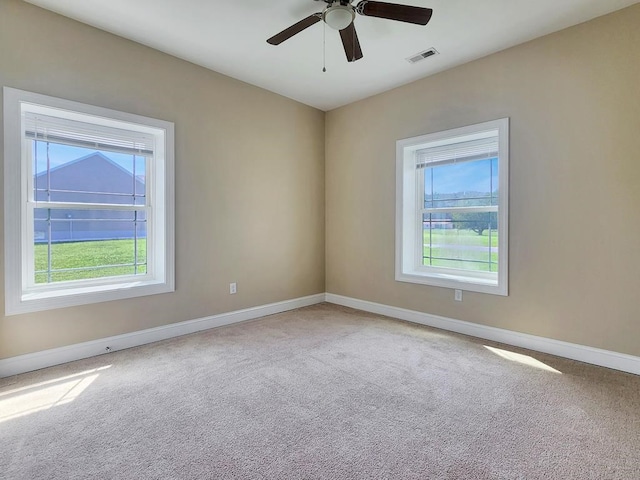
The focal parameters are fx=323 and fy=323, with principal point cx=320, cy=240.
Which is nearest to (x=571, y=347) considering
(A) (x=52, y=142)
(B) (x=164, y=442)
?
(B) (x=164, y=442)

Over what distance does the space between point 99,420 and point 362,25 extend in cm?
342

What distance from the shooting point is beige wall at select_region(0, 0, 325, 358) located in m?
2.55

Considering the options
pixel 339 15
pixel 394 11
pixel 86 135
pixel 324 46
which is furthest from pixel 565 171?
pixel 86 135

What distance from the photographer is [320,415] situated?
6.41 ft

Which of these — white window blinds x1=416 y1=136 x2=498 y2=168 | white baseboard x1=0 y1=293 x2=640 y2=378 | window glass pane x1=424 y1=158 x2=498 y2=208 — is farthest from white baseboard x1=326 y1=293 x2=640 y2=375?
white window blinds x1=416 y1=136 x2=498 y2=168

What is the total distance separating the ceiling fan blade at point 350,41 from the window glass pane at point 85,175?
2.24m

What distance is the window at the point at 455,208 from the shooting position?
324cm

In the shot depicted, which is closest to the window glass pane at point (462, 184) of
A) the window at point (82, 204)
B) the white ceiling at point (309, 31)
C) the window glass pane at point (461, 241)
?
the window glass pane at point (461, 241)

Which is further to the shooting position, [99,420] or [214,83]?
[214,83]

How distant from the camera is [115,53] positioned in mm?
2889

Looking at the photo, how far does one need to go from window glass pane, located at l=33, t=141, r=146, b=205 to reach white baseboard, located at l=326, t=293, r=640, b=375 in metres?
3.08

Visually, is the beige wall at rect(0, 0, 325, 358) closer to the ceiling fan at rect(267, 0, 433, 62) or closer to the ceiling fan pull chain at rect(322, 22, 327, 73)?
the ceiling fan pull chain at rect(322, 22, 327, 73)

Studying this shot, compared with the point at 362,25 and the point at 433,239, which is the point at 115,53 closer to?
the point at 362,25

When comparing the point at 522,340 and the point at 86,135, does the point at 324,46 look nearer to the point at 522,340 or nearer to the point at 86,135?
the point at 86,135
